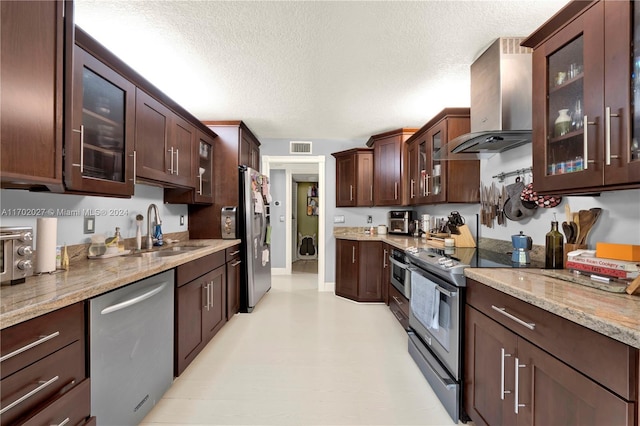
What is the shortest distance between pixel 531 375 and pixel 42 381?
6.04 feet

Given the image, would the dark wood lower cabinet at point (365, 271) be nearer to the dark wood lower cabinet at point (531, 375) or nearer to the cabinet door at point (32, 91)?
the dark wood lower cabinet at point (531, 375)

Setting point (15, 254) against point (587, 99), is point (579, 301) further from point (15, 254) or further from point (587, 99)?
point (15, 254)

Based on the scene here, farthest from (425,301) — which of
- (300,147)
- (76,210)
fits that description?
(300,147)

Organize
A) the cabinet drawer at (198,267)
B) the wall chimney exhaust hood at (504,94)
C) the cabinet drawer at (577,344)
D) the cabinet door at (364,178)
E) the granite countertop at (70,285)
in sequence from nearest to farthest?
the cabinet drawer at (577,344), the granite countertop at (70,285), the wall chimney exhaust hood at (504,94), the cabinet drawer at (198,267), the cabinet door at (364,178)

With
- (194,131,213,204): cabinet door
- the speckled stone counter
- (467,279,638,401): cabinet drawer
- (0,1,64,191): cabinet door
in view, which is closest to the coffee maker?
the speckled stone counter

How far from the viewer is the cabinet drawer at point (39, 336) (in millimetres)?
810

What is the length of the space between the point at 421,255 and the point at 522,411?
1.12 meters

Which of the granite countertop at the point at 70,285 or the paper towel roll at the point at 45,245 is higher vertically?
the paper towel roll at the point at 45,245

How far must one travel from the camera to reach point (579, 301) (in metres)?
0.93

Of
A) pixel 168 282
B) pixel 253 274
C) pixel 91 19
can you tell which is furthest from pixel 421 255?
pixel 91 19

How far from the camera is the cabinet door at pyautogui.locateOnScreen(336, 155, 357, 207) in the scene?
13.0 ft

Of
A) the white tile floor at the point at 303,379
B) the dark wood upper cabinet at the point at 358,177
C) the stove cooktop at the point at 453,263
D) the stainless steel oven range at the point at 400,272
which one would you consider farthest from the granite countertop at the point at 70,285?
the dark wood upper cabinet at the point at 358,177

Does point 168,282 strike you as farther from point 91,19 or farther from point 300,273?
point 300,273

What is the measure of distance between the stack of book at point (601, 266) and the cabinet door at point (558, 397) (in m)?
0.51
